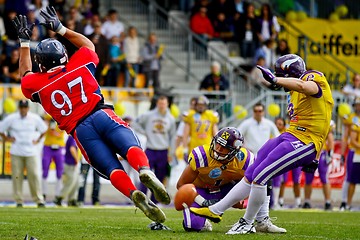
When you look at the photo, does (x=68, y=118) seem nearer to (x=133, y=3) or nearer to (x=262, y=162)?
(x=262, y=162)

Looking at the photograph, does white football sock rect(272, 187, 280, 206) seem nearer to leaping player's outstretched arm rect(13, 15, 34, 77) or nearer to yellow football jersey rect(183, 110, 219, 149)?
yellow football jersey rect(183, 110, 219, 149)

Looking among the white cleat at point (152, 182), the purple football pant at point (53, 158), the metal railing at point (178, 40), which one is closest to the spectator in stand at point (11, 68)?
the purple football pant at point (53, 158)

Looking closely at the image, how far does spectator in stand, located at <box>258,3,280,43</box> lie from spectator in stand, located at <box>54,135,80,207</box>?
8.30 m

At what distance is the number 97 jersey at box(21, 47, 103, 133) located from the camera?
33.1ft

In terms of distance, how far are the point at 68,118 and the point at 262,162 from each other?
2.11 meters

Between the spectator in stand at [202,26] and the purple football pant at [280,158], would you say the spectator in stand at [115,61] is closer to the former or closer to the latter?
the spectator in stand at [202,26]

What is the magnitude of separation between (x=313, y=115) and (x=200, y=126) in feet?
27.6

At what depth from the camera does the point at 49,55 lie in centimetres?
1016

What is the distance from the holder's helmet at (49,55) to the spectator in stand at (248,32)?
632 inches

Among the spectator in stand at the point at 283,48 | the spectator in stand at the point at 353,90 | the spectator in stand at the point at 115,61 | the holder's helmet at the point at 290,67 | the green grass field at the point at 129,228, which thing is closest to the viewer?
the green grass field at the point at 129,228

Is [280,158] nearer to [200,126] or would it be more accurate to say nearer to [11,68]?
[200,126]

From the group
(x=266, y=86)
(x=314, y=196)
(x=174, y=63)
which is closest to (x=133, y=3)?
(x=174, y=63)

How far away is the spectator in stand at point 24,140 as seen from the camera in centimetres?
1867

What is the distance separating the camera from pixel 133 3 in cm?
2650
